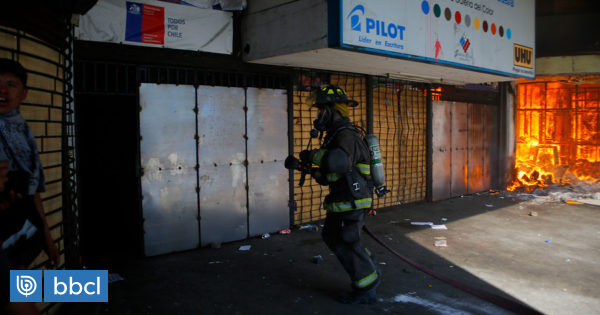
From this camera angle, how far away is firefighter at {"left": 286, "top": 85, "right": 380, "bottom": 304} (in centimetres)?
427

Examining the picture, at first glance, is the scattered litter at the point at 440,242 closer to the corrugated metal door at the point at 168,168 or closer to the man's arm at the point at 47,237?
the corrugated metal door at the point at 168,168

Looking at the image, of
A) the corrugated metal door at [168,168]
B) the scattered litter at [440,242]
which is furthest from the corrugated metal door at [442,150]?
the corrugated metal door at [168,168]

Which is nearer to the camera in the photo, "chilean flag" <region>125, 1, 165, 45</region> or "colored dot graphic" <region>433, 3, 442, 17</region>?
"chilean flag" <region>125, 1, 165, 45</region>

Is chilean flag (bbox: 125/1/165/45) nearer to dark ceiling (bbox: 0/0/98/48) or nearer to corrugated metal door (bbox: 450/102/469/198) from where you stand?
dark ceiling (bbox: 0/0/98/48)

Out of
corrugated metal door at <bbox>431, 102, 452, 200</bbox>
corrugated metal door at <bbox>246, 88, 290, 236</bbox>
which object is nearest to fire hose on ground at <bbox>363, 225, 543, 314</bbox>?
A: corrugated metal door at <bbox>246, 88, 290, 236</bbox>

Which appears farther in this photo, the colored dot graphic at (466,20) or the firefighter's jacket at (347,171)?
the colored dot graphic at (466,20)

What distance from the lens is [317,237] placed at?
7.25 meters

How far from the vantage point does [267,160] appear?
24.3 ft

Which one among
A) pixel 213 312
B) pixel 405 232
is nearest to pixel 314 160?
pixel 213 312

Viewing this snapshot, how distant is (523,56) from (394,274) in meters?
6.98

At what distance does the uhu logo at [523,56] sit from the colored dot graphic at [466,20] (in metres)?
0.51

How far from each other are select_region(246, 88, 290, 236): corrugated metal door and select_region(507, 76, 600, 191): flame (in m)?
11.0

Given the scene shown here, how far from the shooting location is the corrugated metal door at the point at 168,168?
19.8 feet

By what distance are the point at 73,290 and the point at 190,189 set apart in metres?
2.91
